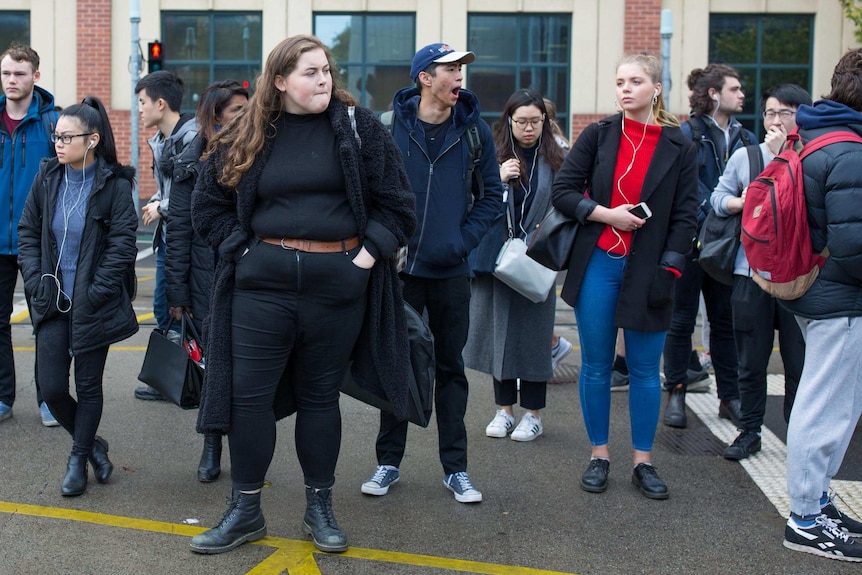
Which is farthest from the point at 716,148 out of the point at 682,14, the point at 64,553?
the point at 682,14

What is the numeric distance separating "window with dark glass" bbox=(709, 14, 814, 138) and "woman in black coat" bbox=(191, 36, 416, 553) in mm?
16918

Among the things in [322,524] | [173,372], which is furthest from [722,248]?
[173,372]

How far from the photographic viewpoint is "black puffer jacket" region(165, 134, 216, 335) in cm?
523

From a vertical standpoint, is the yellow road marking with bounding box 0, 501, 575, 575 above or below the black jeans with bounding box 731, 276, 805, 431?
below

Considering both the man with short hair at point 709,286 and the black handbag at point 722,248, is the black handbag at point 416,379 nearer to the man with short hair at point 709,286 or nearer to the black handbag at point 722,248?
the black handbag at point 722,248

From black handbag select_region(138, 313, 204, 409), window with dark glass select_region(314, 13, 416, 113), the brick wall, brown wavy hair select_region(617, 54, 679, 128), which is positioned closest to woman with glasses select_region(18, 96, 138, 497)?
black handbag select_region(138, 313, 204, 409)

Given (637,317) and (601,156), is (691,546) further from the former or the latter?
(601,156)

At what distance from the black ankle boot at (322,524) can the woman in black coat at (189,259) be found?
0.94m

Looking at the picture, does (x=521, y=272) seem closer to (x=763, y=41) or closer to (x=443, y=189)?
(x=443, y=189)

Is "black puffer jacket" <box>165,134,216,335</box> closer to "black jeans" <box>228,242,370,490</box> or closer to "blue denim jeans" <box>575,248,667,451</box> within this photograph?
"black jeans" <box>228,242,370,490</box>

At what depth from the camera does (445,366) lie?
5.00 meters

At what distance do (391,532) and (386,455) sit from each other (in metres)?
0.61

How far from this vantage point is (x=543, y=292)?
5.91 metres

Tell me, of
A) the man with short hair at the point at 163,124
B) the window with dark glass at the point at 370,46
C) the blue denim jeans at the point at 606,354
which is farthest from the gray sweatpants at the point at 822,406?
the window with dark glass at the point at 370,46
